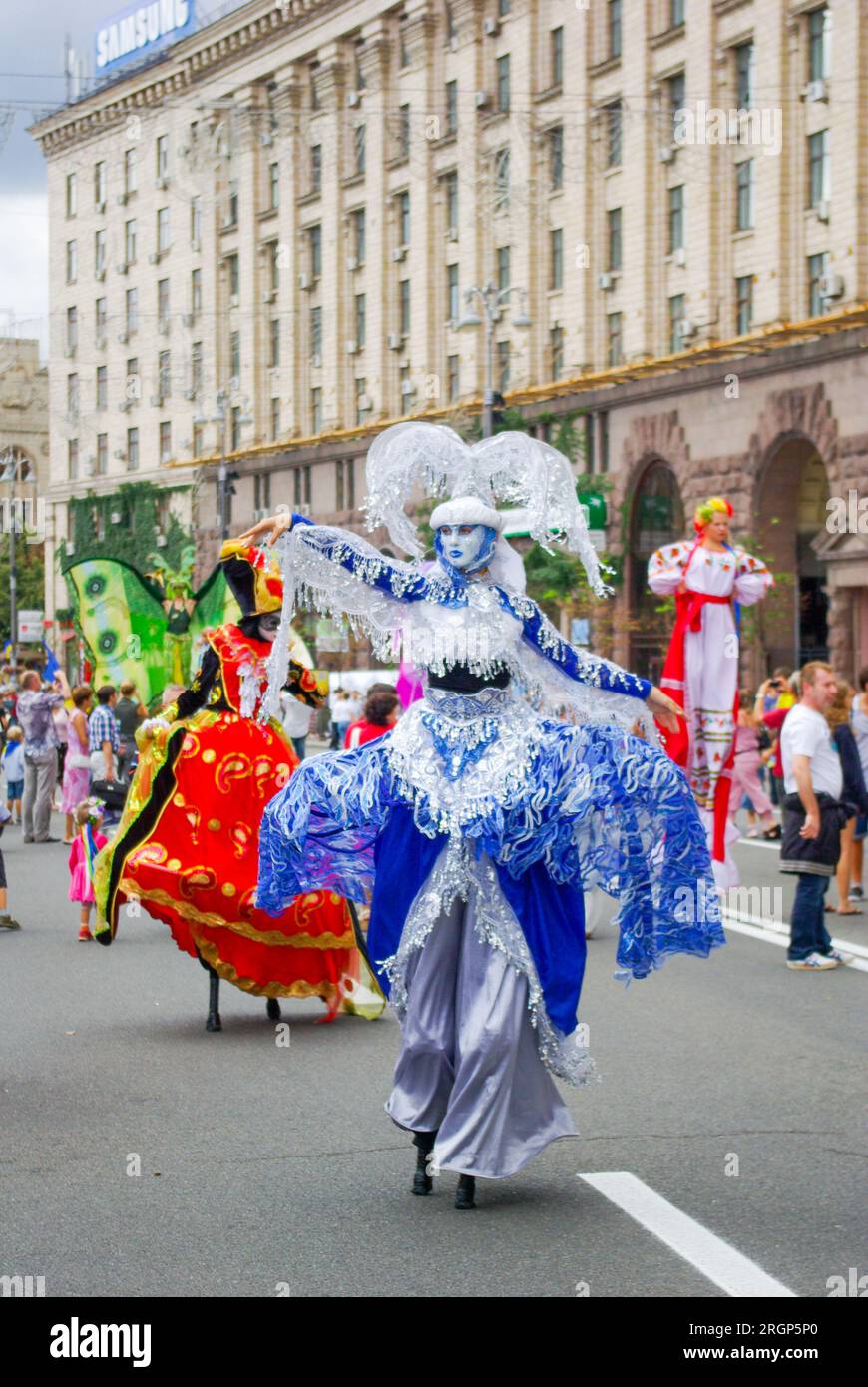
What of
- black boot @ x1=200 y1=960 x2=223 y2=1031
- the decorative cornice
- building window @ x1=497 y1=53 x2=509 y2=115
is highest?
the decorative cornice

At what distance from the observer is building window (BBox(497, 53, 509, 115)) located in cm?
4550

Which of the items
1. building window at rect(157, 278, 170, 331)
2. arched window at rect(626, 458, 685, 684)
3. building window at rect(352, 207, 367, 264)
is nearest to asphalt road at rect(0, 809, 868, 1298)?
arched window at rect(626, 458, 685, 684)

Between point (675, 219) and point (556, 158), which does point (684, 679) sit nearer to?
point (675, 219)

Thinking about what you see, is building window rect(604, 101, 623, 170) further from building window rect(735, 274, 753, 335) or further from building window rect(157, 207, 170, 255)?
building window rect(157, 207, 170, 255)

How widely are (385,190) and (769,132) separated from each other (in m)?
16.8

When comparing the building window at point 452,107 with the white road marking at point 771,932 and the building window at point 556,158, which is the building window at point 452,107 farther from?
the white road marking at point 771,932

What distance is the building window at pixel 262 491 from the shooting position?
188 feet

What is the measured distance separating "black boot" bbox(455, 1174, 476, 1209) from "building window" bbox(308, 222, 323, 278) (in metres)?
50.9

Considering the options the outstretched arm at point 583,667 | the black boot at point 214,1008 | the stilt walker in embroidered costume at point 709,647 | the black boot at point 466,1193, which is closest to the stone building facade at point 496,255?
the stilt walker in embroidered costume at point 709,647

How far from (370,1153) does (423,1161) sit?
0.58 m

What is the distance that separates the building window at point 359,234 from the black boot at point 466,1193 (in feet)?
160

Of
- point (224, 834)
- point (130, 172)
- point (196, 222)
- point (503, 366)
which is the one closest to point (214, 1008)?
point (224, 834)

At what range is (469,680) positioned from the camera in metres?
6.50

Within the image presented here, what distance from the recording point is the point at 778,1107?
7.58 meters
